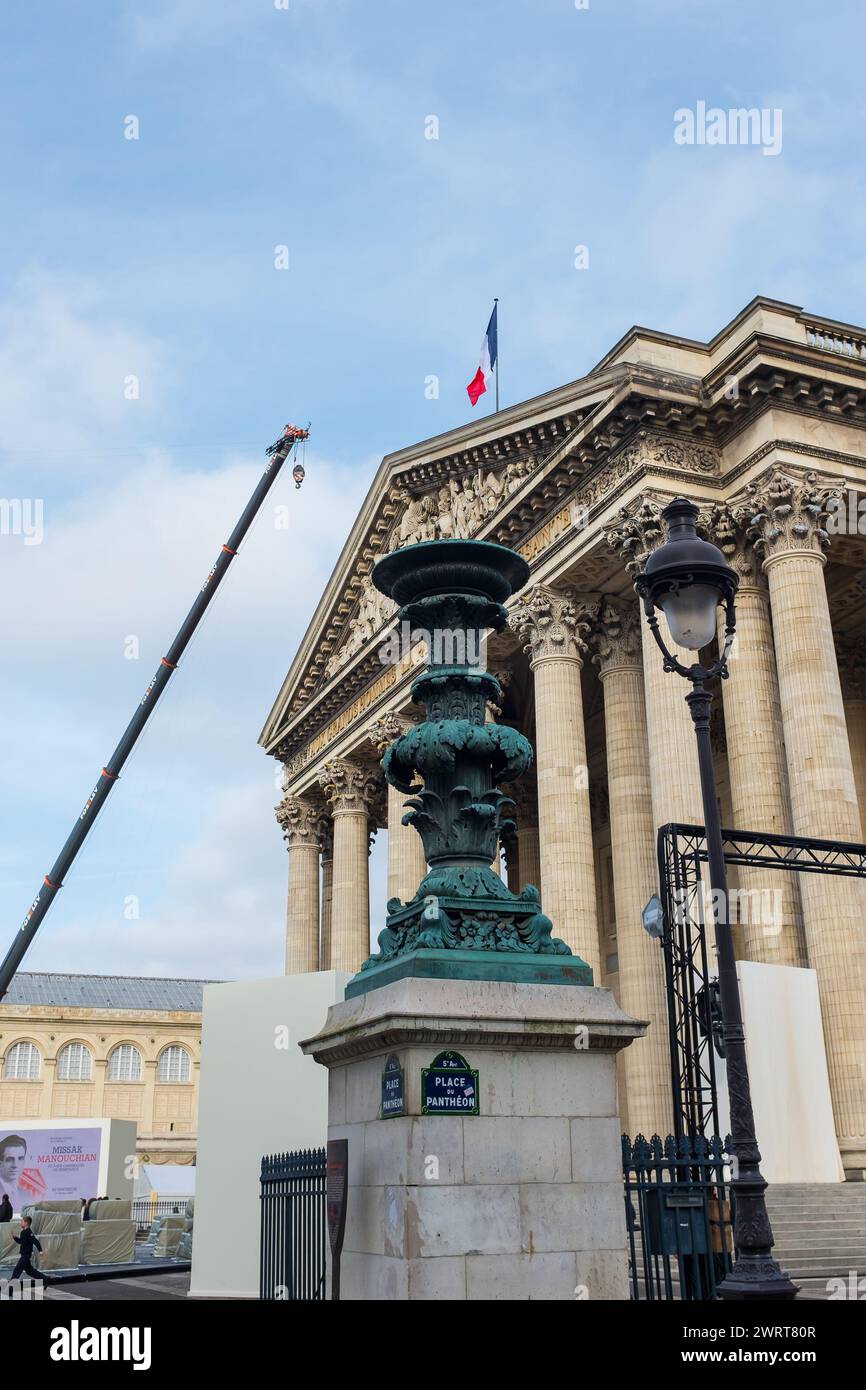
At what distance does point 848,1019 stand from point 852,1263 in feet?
16.3

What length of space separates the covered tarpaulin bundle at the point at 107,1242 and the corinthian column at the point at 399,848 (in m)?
11.1

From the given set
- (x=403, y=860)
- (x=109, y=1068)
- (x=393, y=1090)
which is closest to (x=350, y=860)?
(x=403, y=860)

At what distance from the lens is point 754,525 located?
992 inches

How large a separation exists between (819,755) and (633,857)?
6791 millimetres

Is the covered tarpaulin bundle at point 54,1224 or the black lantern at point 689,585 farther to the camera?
the covered tarpaulin bundle at point 54,1224

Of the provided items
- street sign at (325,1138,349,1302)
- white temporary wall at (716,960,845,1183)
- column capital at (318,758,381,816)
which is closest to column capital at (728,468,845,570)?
white temporary wall at (716,960,845,1183)

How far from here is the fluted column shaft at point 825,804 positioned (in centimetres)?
2134

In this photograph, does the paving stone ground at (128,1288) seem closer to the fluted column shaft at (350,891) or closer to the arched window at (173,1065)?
the fluted column shaft at (350,891)

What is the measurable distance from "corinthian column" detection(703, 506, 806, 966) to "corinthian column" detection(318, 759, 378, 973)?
19450 mm

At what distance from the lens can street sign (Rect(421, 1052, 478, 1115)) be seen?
6391 millimetres

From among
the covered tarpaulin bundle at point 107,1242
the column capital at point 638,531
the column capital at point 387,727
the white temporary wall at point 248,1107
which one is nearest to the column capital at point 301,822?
the column capital at point 387,727

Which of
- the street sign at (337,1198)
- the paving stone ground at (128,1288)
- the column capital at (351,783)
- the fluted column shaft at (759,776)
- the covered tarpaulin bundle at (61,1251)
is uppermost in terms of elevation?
the column capital at (351,783)
